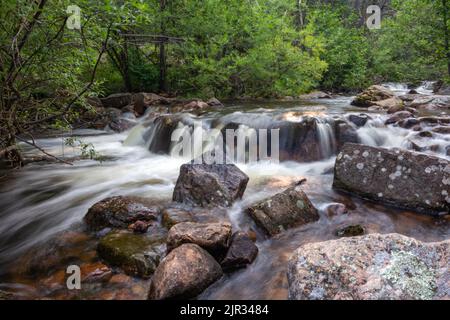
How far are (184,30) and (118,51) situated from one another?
10.3ft

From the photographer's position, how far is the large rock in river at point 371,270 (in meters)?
2.14

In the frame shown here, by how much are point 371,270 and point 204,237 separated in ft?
5.48

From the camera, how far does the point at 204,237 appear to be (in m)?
3.34

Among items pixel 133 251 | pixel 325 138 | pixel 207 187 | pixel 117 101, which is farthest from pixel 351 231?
pixel 117 101

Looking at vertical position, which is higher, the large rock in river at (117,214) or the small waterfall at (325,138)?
the small waterfall at (325,138)

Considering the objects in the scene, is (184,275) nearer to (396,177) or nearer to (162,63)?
(396,177)

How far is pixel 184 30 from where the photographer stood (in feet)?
42.1

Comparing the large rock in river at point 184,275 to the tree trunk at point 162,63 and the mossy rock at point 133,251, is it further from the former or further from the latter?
the tree trunk at point 162,63

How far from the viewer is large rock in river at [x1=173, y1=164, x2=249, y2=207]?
15.6 feet

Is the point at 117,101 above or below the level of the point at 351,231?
above

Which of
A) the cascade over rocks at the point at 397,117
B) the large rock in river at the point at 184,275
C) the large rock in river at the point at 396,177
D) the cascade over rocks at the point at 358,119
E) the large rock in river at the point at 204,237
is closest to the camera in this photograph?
the large rock in river at the point at 184,275

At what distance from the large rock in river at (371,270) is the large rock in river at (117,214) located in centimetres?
239

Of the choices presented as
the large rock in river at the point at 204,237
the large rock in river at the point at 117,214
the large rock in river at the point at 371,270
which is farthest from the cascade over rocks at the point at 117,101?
the large rock in river at the point at 371,270

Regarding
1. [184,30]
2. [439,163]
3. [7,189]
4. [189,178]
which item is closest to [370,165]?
[439,163]
